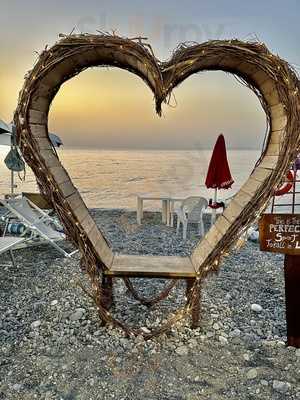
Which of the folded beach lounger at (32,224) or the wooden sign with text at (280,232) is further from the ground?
the wooden sign with text at (280,232)

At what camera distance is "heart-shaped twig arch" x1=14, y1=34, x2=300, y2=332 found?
2.71 m

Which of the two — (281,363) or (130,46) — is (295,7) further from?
(281,363)

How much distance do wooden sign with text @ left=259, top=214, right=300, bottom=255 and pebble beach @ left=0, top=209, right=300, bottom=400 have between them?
85 centimetres

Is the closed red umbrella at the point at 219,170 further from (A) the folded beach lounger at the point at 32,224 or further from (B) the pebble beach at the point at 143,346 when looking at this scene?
(A) the folded beach lounger at the point at 32,224

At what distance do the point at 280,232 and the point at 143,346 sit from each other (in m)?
1.46

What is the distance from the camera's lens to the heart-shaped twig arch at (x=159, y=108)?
107 inches

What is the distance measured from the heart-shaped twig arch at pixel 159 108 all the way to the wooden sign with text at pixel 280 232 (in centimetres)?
16

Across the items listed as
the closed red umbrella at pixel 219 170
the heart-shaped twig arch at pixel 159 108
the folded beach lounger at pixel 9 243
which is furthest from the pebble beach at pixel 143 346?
the closed red umbrella at pixel 219 170

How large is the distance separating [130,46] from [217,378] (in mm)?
2473

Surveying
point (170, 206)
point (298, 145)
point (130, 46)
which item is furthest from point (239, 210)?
point (170, 206)

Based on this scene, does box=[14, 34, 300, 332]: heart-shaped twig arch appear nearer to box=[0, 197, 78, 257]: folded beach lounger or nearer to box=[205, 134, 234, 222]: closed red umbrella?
box=[0, 197, 78, 257]: folded beach lounger

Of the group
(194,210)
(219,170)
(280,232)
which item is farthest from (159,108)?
(194,210)

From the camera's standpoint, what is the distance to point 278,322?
3.58 metres

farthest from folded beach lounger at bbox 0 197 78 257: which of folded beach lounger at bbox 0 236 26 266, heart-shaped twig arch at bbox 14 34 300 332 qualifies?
heart-shaped twig arch at bbox 14 34 300 332
